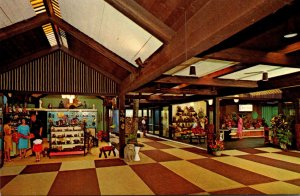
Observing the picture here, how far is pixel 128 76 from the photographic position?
305 inches

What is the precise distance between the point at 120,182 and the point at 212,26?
4.68 meters

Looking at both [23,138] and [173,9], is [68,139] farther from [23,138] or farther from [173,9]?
[173,9]

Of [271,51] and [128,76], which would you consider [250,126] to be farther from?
[271,51]

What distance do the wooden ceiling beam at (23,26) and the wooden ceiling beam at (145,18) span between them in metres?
3.53

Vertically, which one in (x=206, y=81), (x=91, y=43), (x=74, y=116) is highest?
(x=91, y=43)

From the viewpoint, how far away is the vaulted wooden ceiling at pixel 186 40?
7.04 feet

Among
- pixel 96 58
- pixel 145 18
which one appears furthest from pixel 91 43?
pixel 145 18

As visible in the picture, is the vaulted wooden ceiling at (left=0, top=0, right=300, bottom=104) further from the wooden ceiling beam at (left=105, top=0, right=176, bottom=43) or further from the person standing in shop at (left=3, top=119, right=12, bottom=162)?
the person standing in shop at (left=3, top=119, right=12, bottom=162)

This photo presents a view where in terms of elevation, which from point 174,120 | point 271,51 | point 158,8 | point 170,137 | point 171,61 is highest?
point 158,8

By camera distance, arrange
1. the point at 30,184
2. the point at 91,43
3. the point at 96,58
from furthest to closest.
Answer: the point at 96,58, the point at 91,43, the point at 30,184

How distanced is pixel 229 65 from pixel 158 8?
3.22 metres

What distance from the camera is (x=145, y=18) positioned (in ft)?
11.4

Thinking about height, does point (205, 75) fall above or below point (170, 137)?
above

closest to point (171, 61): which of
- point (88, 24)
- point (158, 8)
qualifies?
point (158, 8)
